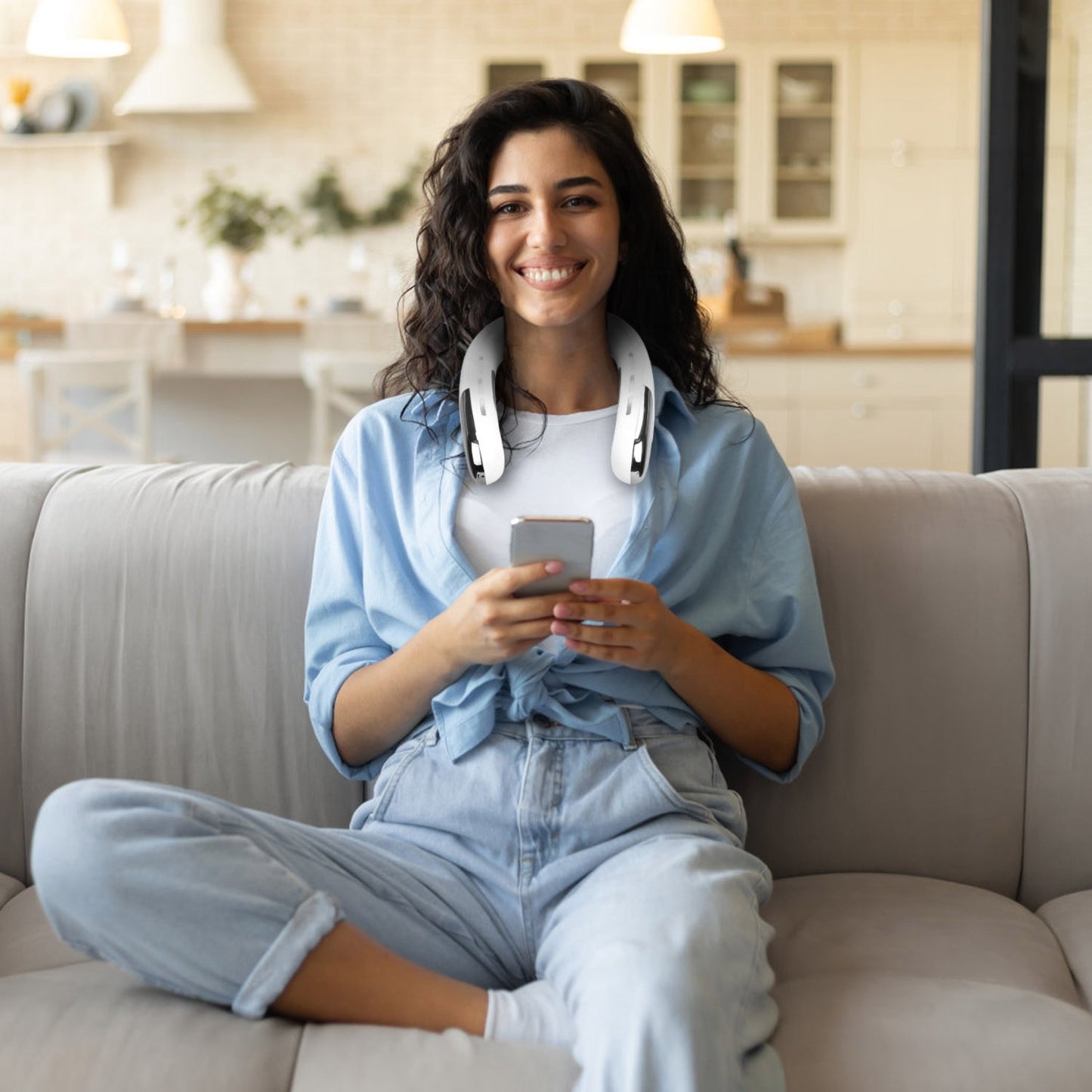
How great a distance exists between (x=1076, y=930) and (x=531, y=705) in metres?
0.64

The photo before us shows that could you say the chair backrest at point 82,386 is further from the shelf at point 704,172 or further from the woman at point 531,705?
the woman at point 531,705

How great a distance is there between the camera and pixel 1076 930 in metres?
1.48

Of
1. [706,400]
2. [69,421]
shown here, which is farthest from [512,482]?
[69,421]

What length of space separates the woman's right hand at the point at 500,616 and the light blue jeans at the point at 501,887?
0.13 m

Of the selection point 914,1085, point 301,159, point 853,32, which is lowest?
point 914,1085

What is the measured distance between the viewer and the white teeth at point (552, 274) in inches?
58.0

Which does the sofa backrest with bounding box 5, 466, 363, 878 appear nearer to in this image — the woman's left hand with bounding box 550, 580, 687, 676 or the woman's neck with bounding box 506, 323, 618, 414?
the woman's neck with bounding box 506, 323, 618, 414

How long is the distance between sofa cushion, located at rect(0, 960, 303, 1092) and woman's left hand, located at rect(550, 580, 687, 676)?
1.39 ft

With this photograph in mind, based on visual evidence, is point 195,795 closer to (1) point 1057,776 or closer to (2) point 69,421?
(1) point 1057,776

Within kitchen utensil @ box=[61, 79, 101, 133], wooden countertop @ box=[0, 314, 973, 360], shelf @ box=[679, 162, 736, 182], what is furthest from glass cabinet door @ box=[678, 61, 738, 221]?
kitchen utensil @ box=[61, 79, 101, 133]

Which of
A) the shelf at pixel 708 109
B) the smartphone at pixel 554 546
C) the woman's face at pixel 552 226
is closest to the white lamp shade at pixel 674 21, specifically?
the shelf at pixel 708 109

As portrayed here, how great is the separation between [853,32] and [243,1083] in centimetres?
628

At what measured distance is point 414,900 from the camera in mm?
1296

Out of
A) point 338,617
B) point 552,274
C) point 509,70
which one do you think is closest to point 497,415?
point 552,274
